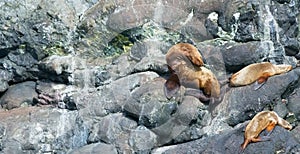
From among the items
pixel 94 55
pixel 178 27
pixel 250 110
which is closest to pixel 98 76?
pixel 94 55

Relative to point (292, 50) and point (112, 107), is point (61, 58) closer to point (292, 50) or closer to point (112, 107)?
point (112, 107)

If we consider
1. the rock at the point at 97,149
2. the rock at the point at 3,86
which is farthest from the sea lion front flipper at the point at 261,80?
the rock at the point at 3,86

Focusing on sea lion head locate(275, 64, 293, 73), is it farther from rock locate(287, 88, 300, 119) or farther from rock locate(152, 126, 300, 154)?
rock locate(152, 126, 300, 154)

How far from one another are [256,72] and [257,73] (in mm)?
18

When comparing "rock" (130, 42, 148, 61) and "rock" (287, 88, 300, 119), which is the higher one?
"rock" (130, 42, 148, 61)

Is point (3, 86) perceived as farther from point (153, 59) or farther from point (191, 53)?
point (191, 53)

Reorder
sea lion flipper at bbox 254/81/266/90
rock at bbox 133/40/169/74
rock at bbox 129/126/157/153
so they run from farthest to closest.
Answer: rock at bbox 133/40/169/74
sea lion flipper at bbox 254/81/266/90
rock at bbox 129/126/157/153

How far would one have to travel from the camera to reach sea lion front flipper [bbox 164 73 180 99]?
6.64 m

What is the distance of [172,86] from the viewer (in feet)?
22.0

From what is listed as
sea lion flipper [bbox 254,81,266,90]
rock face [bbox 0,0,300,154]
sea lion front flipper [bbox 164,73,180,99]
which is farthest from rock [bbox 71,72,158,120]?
sea lion flipper [bbox 254,81,266,90]

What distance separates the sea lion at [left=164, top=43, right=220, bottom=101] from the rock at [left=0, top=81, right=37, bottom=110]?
196cm

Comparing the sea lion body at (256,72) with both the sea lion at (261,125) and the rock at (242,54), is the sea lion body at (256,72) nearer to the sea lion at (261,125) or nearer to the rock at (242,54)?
the rock at (242,54)

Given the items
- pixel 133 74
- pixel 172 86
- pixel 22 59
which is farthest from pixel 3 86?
pixel 172 86

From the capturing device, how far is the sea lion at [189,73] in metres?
6.71
